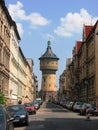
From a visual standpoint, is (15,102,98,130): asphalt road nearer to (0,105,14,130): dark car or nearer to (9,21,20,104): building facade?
(0,105,14,130): dark car

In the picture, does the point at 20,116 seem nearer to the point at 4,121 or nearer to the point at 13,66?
the point at 4,121

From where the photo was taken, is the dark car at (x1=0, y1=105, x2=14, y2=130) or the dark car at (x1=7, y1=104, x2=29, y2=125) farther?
the dark car at (x1=7, y1=104, x2=29, y2=125)

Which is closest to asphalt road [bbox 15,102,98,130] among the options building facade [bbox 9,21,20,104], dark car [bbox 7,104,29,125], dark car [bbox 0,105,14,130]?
dark car [bbox 7,104,29,125]

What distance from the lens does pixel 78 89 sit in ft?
351

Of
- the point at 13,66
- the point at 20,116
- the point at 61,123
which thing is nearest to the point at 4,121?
the point at 20,116

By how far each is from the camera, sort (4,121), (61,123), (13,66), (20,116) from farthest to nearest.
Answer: (13,66), (61,123), (20,116), (4,121)

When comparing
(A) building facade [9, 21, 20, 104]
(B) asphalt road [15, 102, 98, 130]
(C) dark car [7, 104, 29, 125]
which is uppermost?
(A) building facade [9, 21, 20, 104]

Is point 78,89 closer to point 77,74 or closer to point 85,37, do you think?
point 77,74

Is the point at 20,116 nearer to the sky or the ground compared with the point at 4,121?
nearer to the ground

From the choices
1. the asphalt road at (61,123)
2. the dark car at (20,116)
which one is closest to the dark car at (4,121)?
the asphalt road at (61,123)

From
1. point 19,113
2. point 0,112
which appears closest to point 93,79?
point 19,113

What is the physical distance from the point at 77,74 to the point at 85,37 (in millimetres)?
18499

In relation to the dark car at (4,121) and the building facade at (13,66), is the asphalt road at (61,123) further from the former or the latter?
the building facade at (13,66)

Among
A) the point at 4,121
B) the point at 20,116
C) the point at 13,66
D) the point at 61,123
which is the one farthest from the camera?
the point at 13,66
